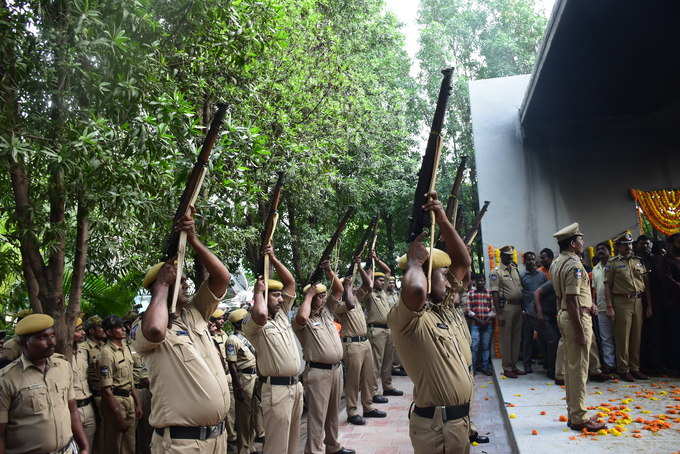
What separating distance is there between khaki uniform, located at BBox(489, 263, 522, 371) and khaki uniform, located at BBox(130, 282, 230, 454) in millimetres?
6850

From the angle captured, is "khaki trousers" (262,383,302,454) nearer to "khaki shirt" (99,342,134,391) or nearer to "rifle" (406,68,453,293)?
"khaki shirt" (99,342,134,391)

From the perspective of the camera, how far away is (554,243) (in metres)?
11.8

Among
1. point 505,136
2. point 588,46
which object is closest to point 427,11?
point 505,136

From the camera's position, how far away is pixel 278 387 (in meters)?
5.62

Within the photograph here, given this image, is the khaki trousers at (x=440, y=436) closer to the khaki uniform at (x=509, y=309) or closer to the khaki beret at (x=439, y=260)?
the khaki beret at (x=439, y=260)

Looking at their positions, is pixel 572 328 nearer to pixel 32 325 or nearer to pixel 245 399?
pixel 245 399

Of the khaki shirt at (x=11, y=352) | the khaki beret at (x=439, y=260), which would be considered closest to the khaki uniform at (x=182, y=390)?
the khaki beret at (x=439, y=260)

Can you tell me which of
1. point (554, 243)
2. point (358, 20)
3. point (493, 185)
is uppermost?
point (358, 20)

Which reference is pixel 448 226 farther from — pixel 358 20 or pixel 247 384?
pixel 358 20

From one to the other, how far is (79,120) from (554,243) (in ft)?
32.1

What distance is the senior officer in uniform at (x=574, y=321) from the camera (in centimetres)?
570

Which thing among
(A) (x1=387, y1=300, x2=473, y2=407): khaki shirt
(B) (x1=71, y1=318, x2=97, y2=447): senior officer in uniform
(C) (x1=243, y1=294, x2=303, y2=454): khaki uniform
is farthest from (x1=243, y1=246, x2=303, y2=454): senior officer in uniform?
(A) (x1=387, y1=300, x2=473, y2=407): khaki shirt

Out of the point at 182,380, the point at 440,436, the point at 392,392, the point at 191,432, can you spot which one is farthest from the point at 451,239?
the point at 392,392

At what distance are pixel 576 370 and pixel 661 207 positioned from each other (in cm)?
721
